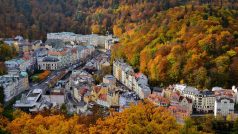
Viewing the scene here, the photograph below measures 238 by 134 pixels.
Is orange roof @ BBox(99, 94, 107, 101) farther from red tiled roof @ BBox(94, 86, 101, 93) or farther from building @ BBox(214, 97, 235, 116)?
building @ BBox(214, 97, 235, 116)

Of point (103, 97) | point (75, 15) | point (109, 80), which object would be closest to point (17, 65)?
point (109, 80)

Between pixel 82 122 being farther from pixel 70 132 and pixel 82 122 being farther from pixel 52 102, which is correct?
pixel 52 102

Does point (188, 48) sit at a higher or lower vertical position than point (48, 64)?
higher

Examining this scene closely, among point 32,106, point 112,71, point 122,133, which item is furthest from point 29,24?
point 122,133

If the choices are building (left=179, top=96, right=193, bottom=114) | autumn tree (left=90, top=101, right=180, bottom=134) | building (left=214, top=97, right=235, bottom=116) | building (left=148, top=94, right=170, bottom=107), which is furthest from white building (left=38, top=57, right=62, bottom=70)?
autumn tree (left=90, top=101, right=180, bottom=134)

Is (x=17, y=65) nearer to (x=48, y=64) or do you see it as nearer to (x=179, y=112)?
(x=48, y=64)

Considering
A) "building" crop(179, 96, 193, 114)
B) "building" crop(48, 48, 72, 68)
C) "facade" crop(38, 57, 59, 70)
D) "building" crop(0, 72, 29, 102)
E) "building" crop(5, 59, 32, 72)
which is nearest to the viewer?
"building" crop(179, 96, 193, 114)

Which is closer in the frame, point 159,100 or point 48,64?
point 159,100
